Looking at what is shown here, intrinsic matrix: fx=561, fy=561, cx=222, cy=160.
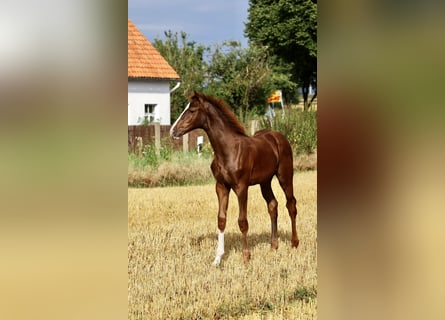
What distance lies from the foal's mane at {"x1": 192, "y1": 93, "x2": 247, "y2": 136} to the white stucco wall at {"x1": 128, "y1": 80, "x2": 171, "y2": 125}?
3.11 metres

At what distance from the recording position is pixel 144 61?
21.6ft

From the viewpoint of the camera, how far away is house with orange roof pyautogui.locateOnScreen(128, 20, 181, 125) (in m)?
6.36

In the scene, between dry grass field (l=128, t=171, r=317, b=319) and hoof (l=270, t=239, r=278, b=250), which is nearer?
dry grass field (l=128, t=171, r=317, b=319)

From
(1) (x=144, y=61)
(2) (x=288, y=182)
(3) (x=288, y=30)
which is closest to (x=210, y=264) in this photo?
(2) (x=288, y=182)

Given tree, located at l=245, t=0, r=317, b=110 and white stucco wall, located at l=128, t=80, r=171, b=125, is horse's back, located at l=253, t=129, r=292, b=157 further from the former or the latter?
tree, located at l=245, t=0, r=317, b=110

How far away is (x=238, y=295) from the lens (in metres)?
3.35

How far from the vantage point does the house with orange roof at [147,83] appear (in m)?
6.36

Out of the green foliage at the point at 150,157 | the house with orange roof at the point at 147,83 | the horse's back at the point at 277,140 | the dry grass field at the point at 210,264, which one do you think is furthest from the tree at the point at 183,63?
the horse's back at the point at 277,140

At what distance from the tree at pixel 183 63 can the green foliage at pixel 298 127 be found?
1421mm

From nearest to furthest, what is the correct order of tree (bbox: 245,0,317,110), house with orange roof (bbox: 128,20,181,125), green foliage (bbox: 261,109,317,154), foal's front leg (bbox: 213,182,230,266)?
1. foal's front leg (bbox: 213,182,230,266)
2. green foliage (bbox: 261,109,317,154)
3. house with orange roof (bbox: 128,20,181,125)
4. tree (bbox: 245,0,317,110)

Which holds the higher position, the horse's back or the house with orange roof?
the house with orange roof

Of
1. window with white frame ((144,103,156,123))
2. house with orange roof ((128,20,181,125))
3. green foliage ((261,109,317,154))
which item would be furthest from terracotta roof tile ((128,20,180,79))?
green foliage ((261,109,317,154))

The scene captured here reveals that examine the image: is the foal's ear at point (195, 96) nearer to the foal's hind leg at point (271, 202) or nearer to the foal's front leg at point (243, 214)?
the foal's front leg at point (243, 214)
